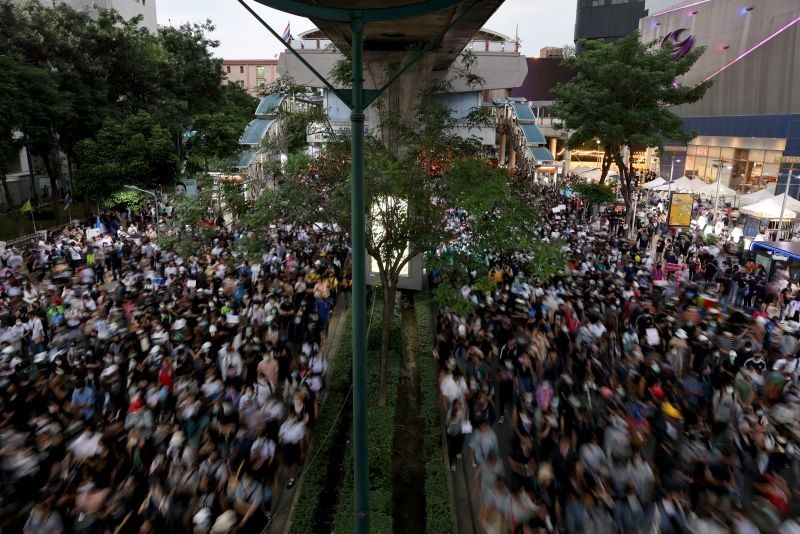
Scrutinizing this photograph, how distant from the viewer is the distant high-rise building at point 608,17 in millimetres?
74938

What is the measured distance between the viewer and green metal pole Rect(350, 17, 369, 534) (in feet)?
18.0

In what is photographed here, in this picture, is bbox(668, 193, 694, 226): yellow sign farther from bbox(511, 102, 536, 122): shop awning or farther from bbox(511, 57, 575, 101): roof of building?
bbox(511, 57, 575, 101): roof of building

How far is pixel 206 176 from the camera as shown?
39.0ft

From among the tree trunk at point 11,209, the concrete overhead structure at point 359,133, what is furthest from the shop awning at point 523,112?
the concrete overhead structure at point 359,133

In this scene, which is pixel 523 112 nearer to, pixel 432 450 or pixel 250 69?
pixel 432 450

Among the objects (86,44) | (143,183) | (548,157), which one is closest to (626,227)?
(548,157)

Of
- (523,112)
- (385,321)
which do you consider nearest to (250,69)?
(523,112)

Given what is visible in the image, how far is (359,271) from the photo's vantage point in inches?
226

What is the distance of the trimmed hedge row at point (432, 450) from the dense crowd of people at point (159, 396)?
219 cm

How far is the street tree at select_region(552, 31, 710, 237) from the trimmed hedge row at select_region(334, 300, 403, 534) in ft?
60.7

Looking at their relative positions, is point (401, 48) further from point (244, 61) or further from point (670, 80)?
point (244, 61)

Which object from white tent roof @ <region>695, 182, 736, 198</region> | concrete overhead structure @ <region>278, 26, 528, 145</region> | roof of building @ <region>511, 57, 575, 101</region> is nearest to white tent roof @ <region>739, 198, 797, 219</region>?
white tent roof @ <region>695, 182, 736, 198</region>

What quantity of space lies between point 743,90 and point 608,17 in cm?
4223

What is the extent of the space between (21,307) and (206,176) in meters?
5.81
